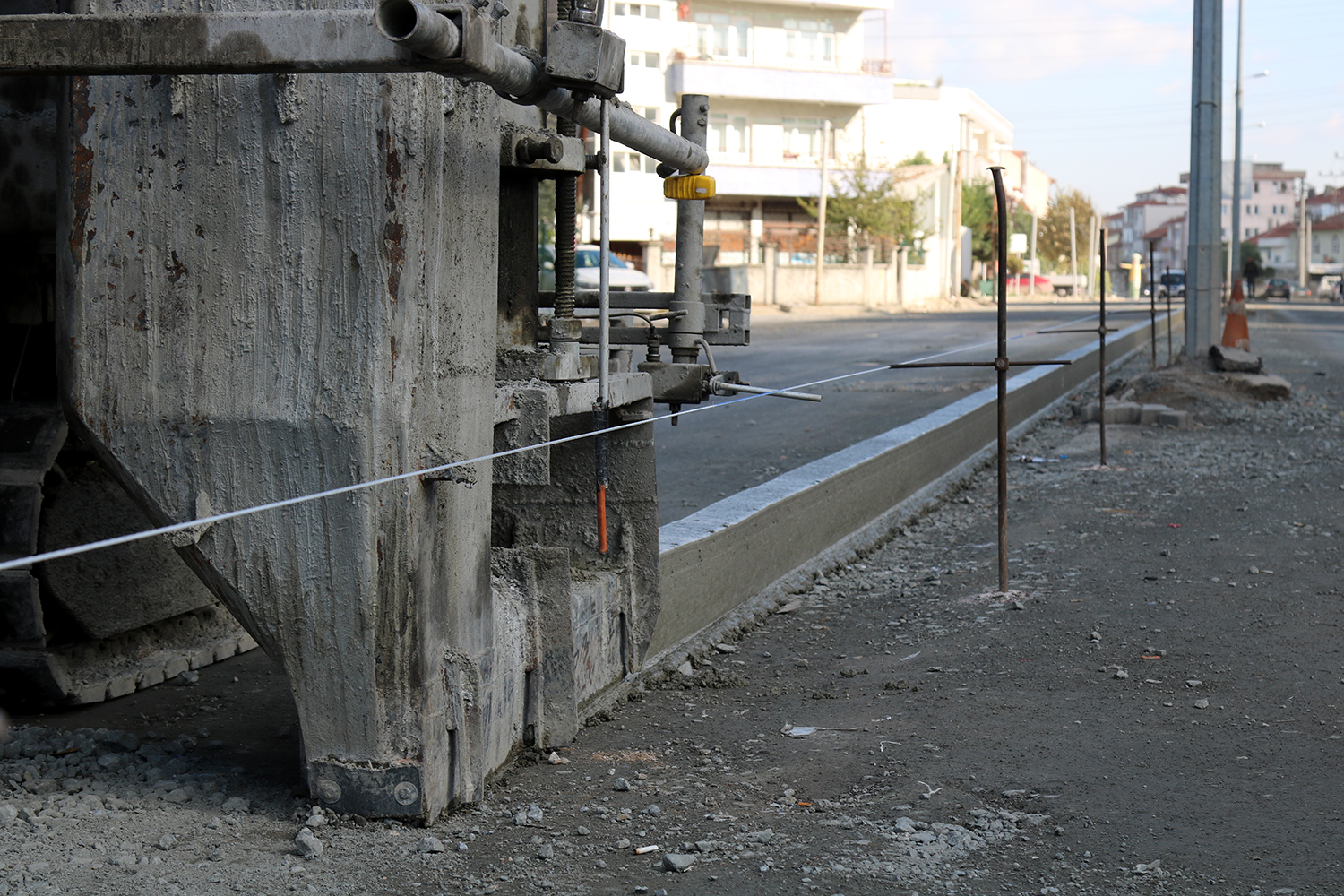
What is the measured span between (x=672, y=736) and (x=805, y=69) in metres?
56.8

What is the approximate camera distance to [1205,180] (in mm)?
18031

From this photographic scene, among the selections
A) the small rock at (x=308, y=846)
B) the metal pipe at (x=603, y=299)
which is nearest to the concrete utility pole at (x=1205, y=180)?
the metal pipe at (x=603, y=299)

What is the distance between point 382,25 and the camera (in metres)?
2.48

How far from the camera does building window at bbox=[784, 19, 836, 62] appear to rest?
60.6 m

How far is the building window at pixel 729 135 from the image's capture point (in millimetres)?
58062

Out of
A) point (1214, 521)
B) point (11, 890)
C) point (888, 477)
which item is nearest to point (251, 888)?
point (11, 890)

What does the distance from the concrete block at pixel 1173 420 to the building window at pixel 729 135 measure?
46.3 metres

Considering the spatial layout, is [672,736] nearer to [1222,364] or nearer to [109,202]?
[109,202]

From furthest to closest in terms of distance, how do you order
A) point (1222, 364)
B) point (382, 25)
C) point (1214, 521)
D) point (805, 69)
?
point (805, 69)
point (1222, 364)
point (1214, 521)
point (382, 25)

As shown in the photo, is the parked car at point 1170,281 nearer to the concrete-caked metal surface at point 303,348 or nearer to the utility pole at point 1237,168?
the utility pole at point 1237,168

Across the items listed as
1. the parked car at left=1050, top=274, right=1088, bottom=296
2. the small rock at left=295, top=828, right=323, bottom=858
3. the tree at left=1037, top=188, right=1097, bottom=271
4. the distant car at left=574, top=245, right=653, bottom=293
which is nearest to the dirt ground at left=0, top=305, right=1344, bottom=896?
the small rock at left=295, top=828, right=323, bottom=858

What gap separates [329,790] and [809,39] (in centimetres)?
6101

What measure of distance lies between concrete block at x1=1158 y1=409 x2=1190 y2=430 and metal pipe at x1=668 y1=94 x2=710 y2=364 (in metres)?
8.91

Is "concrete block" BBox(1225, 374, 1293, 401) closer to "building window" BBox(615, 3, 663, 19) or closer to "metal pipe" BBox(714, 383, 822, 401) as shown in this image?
"metal pipe" BBox(714, 383, 822, 401)
